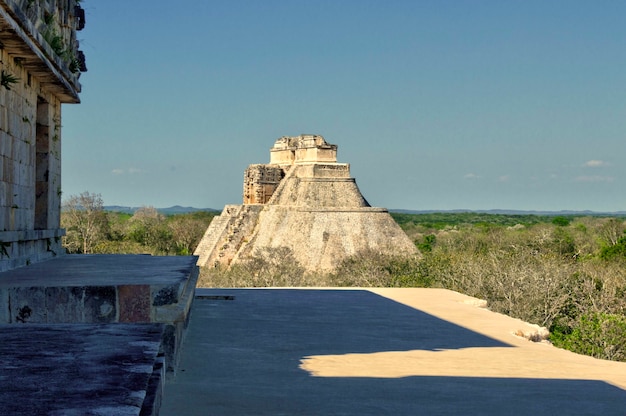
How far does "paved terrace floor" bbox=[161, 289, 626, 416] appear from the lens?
18.9 ft

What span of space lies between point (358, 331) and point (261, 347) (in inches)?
65.3

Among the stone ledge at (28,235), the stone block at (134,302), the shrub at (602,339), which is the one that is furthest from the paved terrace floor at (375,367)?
the stone ledge at (28,235)

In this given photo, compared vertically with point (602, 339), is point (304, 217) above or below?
above

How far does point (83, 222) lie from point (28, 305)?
3658 cm

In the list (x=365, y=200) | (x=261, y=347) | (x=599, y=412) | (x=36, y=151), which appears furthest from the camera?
(x=365, y=200)

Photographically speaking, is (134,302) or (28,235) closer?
(134,302)

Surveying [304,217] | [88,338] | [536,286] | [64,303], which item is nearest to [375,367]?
[64,303]

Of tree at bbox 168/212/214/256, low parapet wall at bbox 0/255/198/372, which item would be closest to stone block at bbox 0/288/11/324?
low parapet wall at bbox 0/255/198/372

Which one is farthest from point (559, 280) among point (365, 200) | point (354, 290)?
point (365, 200)

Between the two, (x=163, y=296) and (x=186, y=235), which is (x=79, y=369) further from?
(x=186, y=235)

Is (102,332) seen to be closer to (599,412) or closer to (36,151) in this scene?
(599,412)

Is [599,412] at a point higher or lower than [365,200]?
lower

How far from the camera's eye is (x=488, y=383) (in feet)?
22.0

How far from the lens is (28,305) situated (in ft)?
19.6
